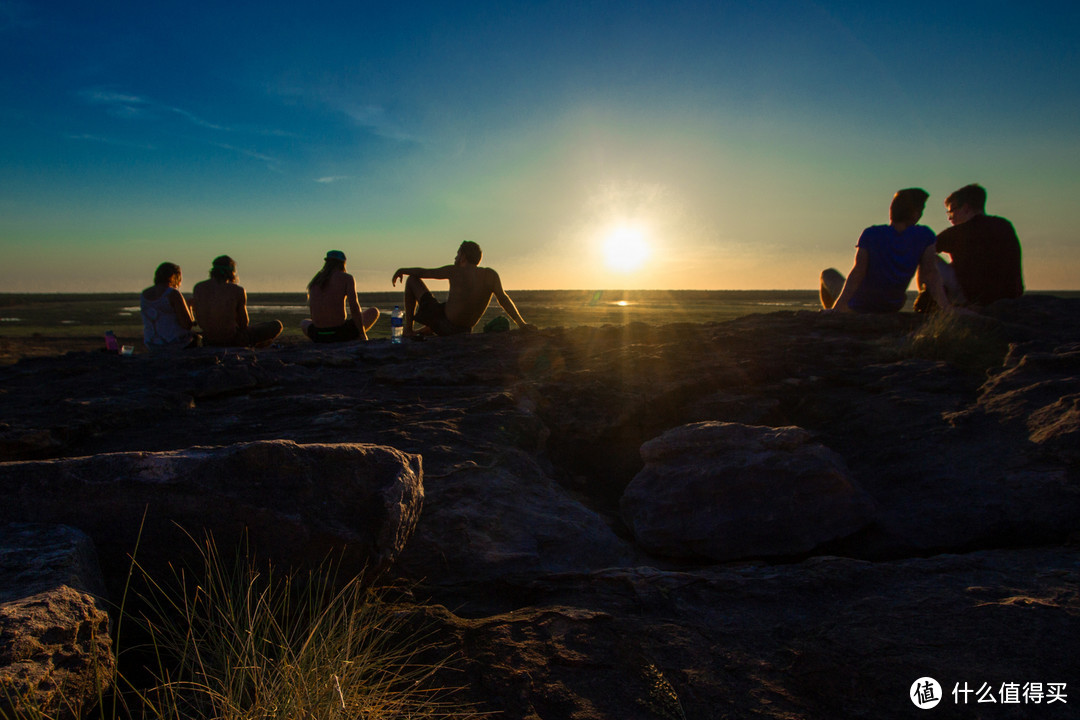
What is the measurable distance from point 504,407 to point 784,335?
3.22 meters

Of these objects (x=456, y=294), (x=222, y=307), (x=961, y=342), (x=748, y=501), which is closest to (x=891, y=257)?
(x=961, y=342)

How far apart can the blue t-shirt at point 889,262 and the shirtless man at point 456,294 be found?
4.16 meters

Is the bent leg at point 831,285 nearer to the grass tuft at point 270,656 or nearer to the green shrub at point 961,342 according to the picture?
the green shrub at point 961,342

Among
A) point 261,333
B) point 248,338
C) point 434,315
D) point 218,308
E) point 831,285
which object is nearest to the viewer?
point 218,308

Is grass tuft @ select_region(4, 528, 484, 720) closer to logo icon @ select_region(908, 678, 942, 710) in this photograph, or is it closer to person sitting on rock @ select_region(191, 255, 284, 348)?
logo icon @ select_region(908, 678, 942, 710)

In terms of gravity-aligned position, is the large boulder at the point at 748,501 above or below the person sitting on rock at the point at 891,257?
below

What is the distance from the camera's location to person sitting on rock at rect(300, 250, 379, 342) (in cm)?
800

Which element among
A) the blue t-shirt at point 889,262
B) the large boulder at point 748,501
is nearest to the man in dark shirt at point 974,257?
the blue t-shirt at point 889,262

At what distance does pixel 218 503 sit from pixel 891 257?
21.4 feet

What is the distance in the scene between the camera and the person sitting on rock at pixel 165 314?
25.4 ft

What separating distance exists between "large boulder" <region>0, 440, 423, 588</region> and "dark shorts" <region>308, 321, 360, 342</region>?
20.4 feet

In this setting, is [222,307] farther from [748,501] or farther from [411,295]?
[748,501]

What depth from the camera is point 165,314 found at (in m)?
7.80

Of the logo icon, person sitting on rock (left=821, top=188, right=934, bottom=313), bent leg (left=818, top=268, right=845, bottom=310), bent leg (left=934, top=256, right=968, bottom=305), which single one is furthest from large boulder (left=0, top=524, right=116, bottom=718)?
bent leg (left=818, top=268, right=845, bottom=310)
